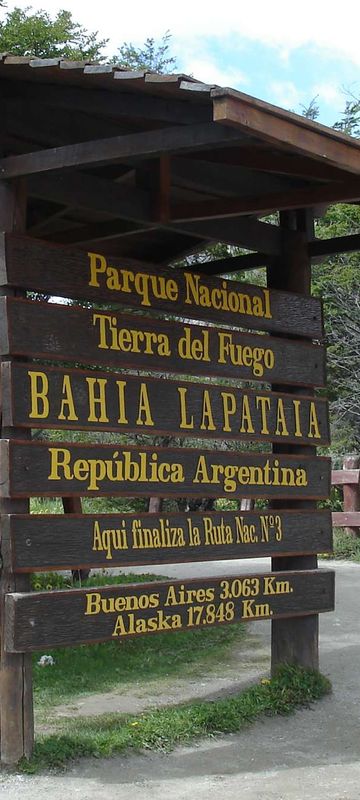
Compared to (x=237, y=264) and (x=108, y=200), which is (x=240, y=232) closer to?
(x=237, y=264)

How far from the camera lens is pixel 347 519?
15.5 metres

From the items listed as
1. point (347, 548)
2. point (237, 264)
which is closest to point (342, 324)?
point (347, 548)

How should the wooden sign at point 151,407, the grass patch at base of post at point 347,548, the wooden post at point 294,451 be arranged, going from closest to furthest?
the wooden sign at point 151,407 → the wooden post at point 294,451 → the grass patch at base of post at point 347,548

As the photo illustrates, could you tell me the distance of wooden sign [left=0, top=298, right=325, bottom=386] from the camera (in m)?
5.35

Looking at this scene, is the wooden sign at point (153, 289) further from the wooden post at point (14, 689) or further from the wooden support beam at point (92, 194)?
the wooden post at point (14, 689)

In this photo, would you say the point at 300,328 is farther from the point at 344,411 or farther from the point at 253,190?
the point at 344,411

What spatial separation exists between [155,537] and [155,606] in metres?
0.36

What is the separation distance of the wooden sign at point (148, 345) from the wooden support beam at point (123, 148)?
2.17ft

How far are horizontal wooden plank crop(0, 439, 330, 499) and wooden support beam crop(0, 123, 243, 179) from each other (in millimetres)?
1341

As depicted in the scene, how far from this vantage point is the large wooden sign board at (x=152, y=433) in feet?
17.3

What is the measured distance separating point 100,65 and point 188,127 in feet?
1.65

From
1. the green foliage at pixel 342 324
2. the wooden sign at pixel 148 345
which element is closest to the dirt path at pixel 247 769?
the wooden sign at pixel 148 345

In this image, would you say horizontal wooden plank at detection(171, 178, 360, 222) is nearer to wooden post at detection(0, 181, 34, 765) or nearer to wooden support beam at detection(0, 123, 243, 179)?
wooden support beam at detection(0, 123, 243, 179)

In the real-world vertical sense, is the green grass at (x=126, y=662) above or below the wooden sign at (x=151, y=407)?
below
